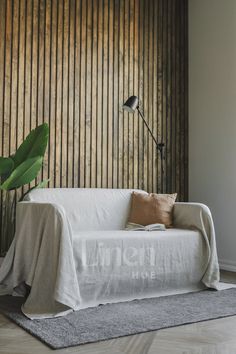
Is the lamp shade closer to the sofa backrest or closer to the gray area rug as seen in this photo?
the sofa backrest

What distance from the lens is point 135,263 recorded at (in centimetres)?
326

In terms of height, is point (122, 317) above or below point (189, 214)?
below

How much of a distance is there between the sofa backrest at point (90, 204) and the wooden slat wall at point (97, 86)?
0.38 metres

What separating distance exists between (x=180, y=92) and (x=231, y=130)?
0.80 meters

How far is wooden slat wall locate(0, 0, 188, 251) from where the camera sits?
13.3 ft

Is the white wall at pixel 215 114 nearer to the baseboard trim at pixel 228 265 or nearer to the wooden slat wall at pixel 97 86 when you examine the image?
the baseboard trim at pixel 228 265

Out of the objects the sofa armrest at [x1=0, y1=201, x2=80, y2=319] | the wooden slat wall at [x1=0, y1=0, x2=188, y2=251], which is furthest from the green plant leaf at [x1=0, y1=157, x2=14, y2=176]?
the sofa armrest at [x1=0, y1=201, x2=80, y2=319]

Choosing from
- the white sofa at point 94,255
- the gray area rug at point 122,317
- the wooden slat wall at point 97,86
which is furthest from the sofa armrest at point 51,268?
the wooden slat wall at point 97,86

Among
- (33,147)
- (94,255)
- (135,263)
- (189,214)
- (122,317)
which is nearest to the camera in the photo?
(122,317)

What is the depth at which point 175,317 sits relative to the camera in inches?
110

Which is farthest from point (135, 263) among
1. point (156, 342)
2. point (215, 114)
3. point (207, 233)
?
point (215, 114)

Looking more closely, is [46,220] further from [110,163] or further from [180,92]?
[180,92]

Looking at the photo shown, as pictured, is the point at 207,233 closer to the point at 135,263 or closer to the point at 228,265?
the point at 135,263

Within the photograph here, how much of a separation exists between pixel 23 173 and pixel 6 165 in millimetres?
146
